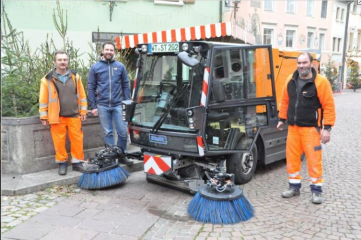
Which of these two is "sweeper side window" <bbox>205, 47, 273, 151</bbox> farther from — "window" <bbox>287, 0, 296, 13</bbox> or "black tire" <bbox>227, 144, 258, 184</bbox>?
"window" <bbox>287, 0, 296, 13</bbox>

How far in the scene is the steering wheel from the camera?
15.9 ft

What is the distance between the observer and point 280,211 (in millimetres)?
4320

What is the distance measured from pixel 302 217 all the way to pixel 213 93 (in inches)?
71.1

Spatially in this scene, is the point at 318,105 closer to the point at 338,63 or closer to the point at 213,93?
the point at 213,93

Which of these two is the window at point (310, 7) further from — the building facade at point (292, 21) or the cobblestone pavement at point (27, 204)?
the cobblestone pavement at point (27, 204)

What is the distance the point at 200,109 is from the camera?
4.34 metres

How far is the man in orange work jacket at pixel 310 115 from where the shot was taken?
441 cm

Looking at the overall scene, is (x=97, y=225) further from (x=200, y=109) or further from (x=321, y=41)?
(x=321, y=41)

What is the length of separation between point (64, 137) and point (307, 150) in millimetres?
3356

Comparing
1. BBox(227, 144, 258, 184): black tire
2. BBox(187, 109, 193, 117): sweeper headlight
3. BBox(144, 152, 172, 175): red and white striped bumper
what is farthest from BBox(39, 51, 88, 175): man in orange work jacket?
BBox(227, 144, 258, 184): black tire

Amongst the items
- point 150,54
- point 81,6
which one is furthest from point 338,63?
point 150,54

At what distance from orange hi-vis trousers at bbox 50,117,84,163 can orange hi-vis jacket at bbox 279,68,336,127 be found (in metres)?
3.03

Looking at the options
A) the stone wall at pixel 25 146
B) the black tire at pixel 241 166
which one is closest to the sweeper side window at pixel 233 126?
the black tire at pixel 241 166

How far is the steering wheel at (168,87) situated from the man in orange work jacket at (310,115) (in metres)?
1.55
